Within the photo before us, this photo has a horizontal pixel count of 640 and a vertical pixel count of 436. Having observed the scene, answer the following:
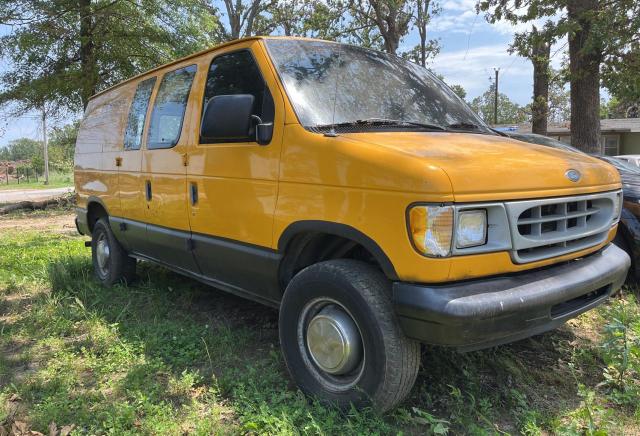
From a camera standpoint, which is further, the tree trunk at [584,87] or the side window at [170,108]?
the tree trunk at [584,87]

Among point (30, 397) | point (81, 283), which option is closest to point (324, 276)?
point (30, 397)

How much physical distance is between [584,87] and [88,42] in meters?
12.8

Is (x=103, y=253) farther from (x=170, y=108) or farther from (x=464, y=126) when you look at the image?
(x=464, y=126)

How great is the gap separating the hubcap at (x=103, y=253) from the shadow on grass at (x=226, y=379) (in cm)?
100

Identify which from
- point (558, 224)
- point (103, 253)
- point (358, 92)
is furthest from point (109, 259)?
point (558, 224)

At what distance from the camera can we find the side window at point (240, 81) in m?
3.24

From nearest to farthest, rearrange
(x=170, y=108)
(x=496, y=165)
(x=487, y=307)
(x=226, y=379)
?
(x=487, y=307) → (x=496, y=165) → (x=226, y=379) → (x=170, y=108)

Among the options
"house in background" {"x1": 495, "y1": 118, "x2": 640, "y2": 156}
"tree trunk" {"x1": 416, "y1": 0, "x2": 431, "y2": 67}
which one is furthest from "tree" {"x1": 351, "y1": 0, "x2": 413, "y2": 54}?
"house in background" {"x1": 495, "y1": 118, "x2": 640, "y2": 156}

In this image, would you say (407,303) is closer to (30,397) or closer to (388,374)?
(388,374)

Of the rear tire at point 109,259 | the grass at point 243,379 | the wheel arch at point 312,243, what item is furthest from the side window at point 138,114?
the wheel arch at point 312,243

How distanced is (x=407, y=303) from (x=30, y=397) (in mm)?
2499

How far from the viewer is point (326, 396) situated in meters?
2.84

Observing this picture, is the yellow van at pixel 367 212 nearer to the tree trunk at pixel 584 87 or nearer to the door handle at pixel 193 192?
the door handle at pixel 193 192

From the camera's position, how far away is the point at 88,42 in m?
14.2
